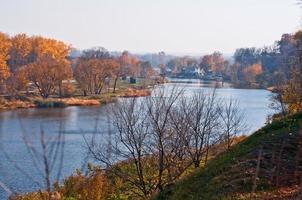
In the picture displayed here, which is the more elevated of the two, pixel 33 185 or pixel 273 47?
pixel 273 47

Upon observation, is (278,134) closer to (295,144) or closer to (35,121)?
(295,144)

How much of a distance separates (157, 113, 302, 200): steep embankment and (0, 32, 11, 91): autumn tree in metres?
46.2

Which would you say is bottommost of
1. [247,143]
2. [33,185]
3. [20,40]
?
[33,185]

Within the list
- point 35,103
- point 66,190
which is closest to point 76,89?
point 35,103

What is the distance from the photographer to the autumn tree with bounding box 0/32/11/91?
54.2 m

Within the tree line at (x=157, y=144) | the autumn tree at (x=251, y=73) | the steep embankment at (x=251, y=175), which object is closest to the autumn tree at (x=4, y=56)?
the autumn tree at (x=251, y=73)

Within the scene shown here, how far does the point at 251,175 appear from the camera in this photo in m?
8.77

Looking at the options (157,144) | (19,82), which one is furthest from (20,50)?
(157,144)

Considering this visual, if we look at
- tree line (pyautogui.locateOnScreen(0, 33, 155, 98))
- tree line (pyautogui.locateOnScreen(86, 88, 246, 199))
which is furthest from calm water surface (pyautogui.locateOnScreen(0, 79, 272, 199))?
tree line (pyautogui.locateOnScreen(0, 33, 155, 98))

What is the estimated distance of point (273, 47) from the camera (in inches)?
3799

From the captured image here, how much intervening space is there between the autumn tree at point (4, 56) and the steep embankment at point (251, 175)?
46165mm

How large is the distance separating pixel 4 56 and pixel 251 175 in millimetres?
54125

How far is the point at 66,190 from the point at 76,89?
145 ft

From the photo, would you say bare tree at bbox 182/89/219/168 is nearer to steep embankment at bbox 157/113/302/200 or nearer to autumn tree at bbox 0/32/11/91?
steep embankment at bbox 157/113/302/200
